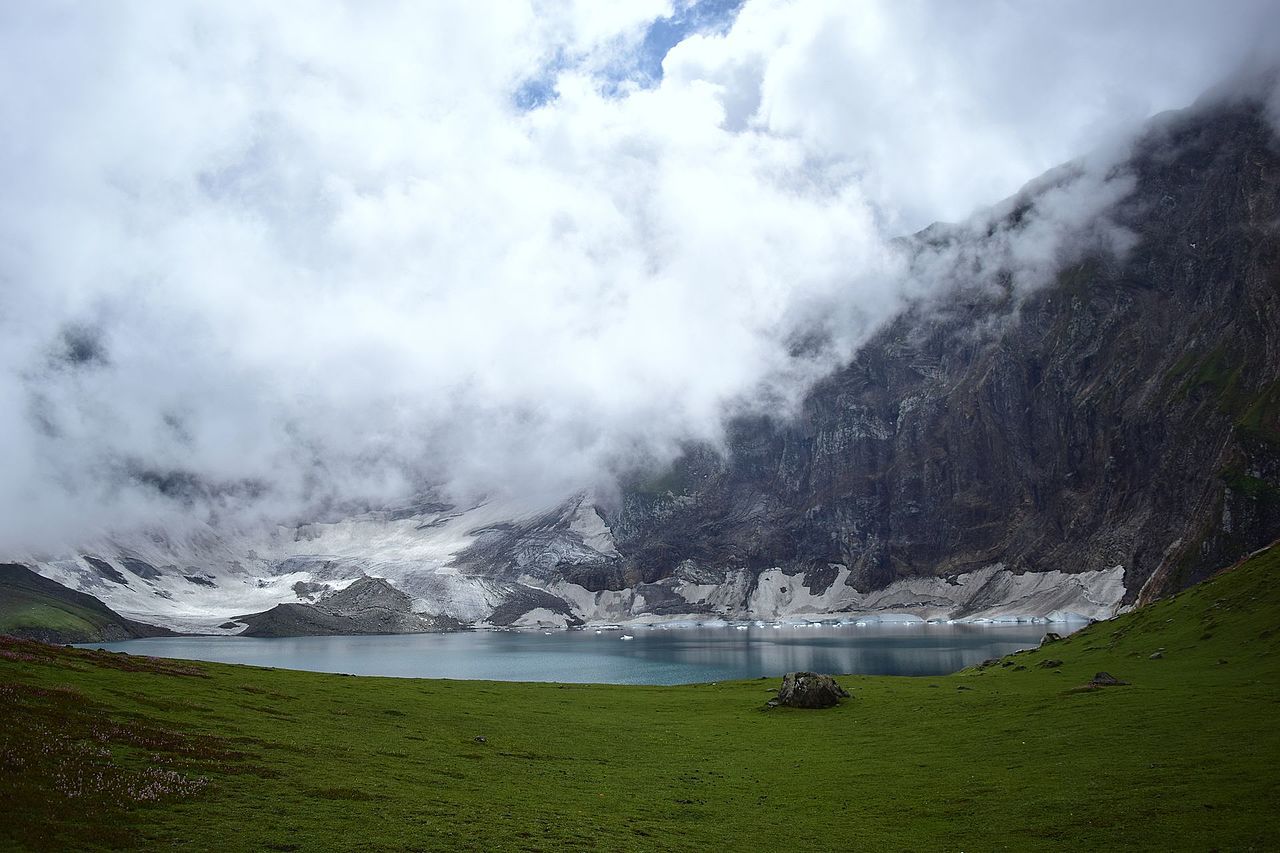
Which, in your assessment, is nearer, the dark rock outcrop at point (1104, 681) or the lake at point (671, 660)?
the dark rock outcrop at point (1104, 681)

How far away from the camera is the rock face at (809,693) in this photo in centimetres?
5531

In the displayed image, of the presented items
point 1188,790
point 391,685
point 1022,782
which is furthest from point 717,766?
point 391,685

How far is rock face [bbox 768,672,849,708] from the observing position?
5531 cm

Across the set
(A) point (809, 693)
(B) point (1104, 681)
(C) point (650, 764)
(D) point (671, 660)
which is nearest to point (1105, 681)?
(B) point (1104, 681)

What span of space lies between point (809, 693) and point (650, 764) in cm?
2119

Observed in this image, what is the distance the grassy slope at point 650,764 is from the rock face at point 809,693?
2.25m

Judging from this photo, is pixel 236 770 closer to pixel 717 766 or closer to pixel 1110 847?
pixel 717 766

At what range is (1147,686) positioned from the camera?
42531 millimetres

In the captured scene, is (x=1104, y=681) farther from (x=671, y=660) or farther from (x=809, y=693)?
(x=671, y=660)

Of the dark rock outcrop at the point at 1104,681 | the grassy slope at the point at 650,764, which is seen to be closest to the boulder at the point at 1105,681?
the dark rock outcrop at the point at 1104,681

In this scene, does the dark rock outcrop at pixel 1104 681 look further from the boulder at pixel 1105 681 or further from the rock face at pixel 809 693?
the rock face at pixel 809 693

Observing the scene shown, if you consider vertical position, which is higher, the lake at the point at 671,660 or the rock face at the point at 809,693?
the rock face at the point at 809,693

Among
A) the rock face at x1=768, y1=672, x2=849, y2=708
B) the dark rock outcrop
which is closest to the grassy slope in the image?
the dark rock outcrop

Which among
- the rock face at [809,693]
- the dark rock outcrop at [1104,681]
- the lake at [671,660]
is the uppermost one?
the dark rock outcrop at [1104,681]
